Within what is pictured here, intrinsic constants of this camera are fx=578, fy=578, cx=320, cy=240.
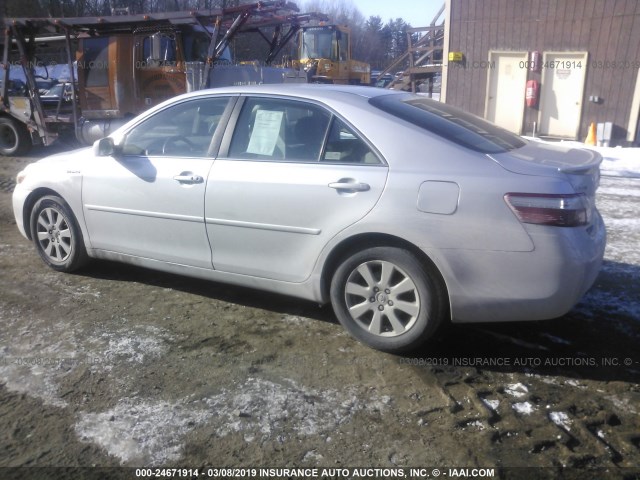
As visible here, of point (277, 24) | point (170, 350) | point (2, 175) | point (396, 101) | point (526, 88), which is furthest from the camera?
point (526, 88)

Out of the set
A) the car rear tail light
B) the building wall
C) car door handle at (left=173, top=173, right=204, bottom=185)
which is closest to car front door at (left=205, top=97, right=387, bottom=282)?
car door handle at (left=173, top=173, right=204, bottom=185)

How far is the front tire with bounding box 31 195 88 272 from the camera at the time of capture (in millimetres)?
4797

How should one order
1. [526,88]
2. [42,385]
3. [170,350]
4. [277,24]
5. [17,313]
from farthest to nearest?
[526,88]
[277,24]
[17,313]
[170,350]
[42,385]

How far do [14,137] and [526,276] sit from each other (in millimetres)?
12911

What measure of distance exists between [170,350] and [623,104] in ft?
45.8

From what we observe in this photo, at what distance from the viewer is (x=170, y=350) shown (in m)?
3.64

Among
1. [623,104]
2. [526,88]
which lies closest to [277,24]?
[526,88]

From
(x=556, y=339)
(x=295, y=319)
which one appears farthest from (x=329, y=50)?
(x=556, y=339)

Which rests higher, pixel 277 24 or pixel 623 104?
pixel 277 24

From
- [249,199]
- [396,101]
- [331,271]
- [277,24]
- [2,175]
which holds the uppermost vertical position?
[277,24]

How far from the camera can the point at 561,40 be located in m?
14.4

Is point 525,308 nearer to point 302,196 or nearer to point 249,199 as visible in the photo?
point 302,196

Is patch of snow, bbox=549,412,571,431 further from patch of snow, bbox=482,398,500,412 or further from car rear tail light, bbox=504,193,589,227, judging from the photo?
car rear tail light, bbox=504,193,589,227

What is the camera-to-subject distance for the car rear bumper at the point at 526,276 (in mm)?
3125
